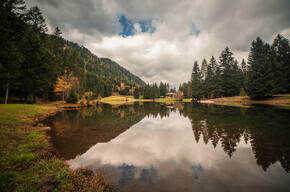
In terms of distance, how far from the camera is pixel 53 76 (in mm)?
36000

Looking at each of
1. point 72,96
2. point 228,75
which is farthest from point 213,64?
point 72,96

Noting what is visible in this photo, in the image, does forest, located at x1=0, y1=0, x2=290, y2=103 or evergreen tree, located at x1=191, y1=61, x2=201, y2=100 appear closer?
forest, located at x1=0, y1=0, x2=290, y2=103

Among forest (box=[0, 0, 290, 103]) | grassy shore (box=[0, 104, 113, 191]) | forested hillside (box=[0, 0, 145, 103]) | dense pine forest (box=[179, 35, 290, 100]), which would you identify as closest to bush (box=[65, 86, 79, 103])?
forest (box=[0, 0, 290, 103])

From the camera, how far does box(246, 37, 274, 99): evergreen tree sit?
36.3 meters

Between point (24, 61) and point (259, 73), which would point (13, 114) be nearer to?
point (24, 61)

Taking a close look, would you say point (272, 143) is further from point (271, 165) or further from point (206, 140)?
point (206, 140)

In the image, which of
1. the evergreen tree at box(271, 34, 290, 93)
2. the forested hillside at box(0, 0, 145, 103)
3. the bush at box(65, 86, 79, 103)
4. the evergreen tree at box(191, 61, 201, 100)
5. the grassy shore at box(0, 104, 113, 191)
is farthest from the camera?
the evergreen tree at box(191, 61, 201, 100)

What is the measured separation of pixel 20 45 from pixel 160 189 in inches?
1557

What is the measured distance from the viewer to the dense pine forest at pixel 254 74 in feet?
122

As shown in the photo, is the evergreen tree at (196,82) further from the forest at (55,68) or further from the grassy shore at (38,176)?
the grassy shore at (38,176)

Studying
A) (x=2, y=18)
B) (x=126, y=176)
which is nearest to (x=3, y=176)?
(x=126, y=176)

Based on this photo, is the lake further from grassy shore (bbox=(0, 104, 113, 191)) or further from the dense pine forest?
the dense pine forest

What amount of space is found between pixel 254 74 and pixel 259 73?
1.49 metres

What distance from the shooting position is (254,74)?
3862 cm
